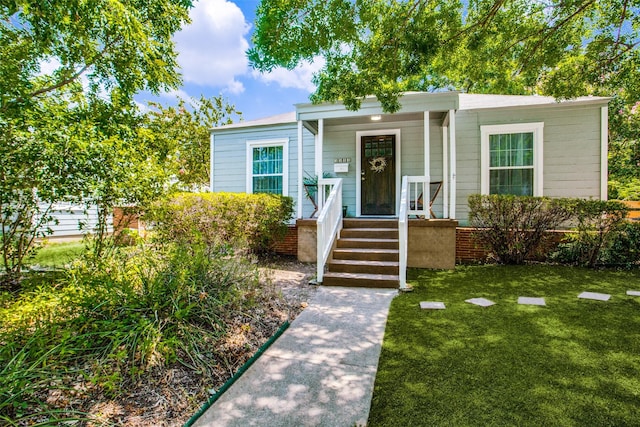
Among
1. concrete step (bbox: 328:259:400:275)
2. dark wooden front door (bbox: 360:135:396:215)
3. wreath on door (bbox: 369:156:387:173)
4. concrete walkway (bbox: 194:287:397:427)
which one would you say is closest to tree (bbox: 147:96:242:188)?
dark wooden front door (bbox: 360:135:396:215)

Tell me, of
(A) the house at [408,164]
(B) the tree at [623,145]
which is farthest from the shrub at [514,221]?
(B) the tree at [623,145]

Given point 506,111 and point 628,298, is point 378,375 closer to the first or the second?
point 628,298

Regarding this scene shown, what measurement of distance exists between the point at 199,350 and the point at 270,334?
806mm

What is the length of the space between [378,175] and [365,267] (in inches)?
129

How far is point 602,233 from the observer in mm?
5605

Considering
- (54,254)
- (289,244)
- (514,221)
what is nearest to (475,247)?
(514,221)

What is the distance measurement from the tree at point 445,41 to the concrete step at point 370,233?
233cm

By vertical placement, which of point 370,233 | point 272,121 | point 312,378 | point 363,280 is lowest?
point 312,378

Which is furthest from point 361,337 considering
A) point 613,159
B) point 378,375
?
point 613,159

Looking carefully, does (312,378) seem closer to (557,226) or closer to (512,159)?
(557,226)

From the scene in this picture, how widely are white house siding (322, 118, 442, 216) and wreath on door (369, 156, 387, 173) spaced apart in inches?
17.1

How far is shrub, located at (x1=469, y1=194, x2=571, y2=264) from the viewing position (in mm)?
5812

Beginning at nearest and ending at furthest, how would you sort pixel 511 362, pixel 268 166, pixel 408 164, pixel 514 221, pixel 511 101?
1. pixel 511 362
2. pixel 514 221
3. pixel 511 101
4. pixel 408 164
5. pixel 268 166

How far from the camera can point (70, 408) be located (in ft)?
6.15
